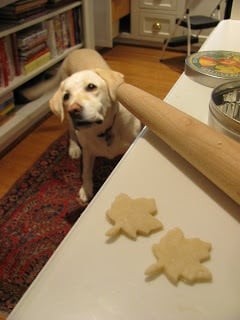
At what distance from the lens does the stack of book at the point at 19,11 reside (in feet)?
→ 6.02

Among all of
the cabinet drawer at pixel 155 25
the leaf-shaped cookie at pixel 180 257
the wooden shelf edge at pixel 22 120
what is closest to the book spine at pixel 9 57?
the wooden shelf edge at pixel 22 120

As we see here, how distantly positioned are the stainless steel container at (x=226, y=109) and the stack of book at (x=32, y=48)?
5.30 ft

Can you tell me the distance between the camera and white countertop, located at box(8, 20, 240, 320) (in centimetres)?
34

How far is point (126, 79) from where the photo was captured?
271 centimetres

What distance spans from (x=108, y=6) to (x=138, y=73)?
2.19 ft

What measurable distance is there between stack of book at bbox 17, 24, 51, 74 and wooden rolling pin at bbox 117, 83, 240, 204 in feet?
5.21

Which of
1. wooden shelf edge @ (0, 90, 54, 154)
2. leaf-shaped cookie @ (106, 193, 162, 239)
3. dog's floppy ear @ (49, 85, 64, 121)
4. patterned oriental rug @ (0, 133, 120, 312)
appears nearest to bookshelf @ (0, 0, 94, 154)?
wooden shelf edge @ (0, 90, 54, 154)

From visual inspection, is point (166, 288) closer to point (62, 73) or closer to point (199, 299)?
point (199, 299)

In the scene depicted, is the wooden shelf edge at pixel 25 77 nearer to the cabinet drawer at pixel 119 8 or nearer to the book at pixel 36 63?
the book at pixel 36 63

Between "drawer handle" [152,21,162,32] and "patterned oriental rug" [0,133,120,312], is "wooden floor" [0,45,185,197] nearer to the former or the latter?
"patterned oriental rug" [0,133,120,312]

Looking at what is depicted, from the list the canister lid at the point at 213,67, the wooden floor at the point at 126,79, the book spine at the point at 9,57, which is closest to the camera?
the canister lid at the point at 213,67

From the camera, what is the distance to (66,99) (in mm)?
1265

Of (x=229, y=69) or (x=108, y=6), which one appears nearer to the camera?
(x=229, y=69)

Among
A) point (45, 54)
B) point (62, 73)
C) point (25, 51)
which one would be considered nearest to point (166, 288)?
point (62, 73)
